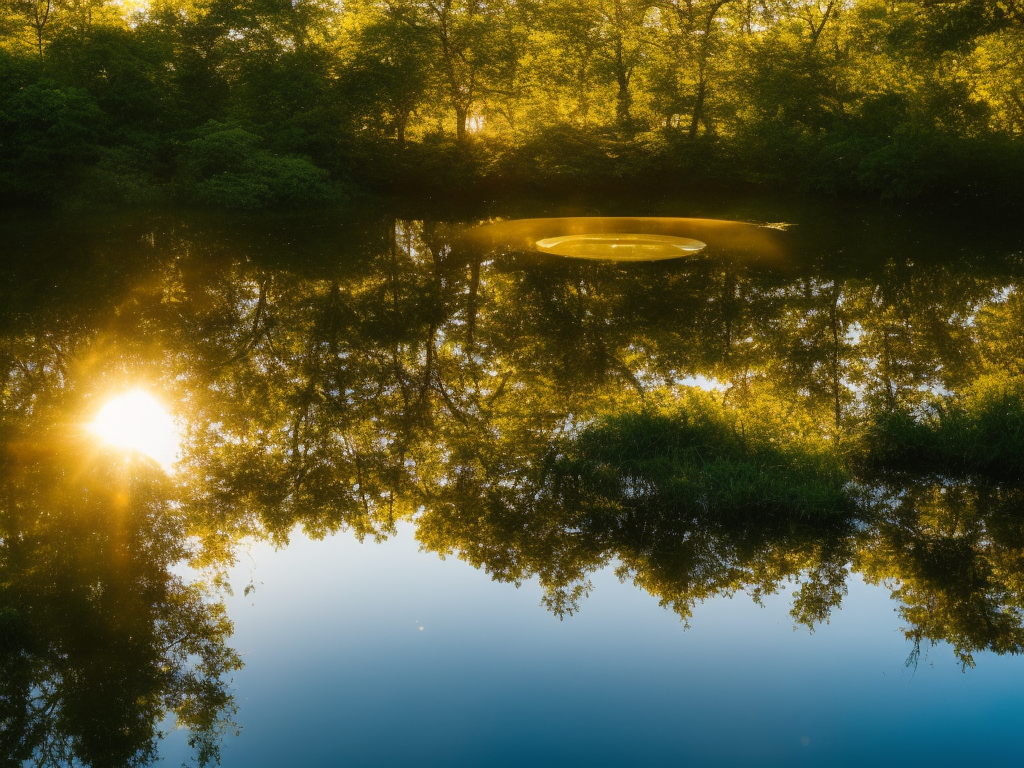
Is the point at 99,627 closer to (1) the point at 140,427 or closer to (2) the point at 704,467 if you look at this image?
(1) the point at 140,427

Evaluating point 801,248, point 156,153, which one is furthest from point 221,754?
point 156,153

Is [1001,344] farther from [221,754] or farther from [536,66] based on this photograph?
[536,66]

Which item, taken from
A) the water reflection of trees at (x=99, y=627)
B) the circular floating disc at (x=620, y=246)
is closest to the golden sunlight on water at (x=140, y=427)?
the water reflection of trees at (x=99, y=627)

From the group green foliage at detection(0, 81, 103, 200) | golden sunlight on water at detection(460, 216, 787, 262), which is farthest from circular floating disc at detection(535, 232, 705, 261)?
green foliage at detection(0, 81, 103, 200)

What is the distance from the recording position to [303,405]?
28.1 feet

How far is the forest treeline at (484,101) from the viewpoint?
25625mm

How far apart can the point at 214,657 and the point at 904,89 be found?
28.8 m

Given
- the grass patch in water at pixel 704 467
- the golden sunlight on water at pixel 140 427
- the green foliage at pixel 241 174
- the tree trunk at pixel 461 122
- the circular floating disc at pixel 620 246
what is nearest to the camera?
the grass patch in water at pixel 704 467

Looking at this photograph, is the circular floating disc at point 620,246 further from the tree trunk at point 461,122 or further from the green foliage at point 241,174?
the tree trunk at point 461,122

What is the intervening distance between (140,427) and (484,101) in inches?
1084

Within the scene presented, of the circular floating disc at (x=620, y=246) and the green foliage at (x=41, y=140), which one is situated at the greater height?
the green foliage at (x=41, y=140)

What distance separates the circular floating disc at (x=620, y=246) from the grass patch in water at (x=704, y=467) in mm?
10948

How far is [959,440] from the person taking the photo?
6.80m

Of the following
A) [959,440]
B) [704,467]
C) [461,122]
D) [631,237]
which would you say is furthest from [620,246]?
[461,122]
